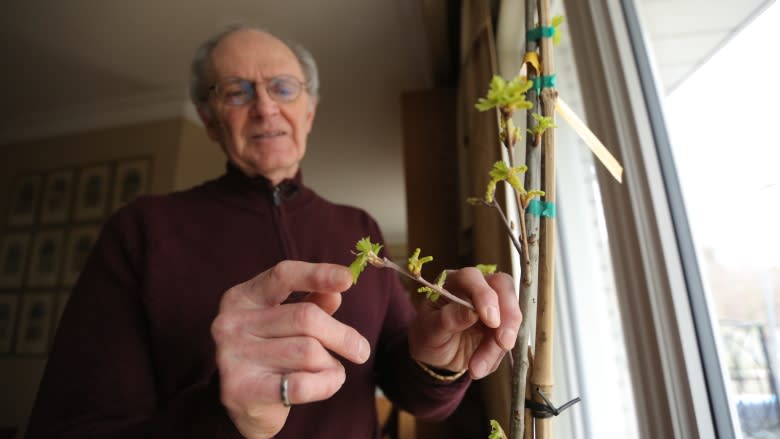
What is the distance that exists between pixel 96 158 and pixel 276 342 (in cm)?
321

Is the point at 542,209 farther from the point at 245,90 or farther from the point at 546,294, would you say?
the point at 245,90

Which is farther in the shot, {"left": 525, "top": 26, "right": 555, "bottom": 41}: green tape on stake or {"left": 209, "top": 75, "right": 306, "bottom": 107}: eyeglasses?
{"left": 209, "top": 75, "right": 306, "bottom": 107}: eyeglasses

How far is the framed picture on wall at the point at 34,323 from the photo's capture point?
2.58 m

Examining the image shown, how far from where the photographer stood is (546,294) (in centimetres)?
34

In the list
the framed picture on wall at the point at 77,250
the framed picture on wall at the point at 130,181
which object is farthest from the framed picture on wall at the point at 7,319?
the framed picture on wall at the point at 130,181

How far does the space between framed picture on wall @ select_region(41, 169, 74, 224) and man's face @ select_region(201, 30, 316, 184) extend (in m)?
2.62

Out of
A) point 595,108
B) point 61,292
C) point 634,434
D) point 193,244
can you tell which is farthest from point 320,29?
point 61,292

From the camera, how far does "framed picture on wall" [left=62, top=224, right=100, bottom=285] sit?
2660 mm

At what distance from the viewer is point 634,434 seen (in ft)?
3.20

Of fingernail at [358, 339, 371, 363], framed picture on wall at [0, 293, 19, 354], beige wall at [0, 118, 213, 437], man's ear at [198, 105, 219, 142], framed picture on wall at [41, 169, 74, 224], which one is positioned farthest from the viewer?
framed picture on wall at [41, 169, 74, 224]

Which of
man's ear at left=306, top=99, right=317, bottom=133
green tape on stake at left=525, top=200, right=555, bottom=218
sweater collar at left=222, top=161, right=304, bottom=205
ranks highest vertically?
man's ear at left=306, top=99, right=317, bottom=133

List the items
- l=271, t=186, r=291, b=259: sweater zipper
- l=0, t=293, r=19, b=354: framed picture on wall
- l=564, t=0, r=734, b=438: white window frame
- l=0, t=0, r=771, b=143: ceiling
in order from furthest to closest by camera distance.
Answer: l=0, t=293, r=19, b=354: framed picture on wall, l=0, t=0, r=771, b=143: ceiling, l=271, t=186, r=291, b=259: sweater zipper, l=564, t=0, r=734, b=438: white window frame

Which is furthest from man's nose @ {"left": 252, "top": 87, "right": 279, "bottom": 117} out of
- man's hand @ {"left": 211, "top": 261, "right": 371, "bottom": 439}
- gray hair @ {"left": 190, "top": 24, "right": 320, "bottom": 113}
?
man's hand @ {"left": 211, "top": 261, "right": 371, "bottom": 439}

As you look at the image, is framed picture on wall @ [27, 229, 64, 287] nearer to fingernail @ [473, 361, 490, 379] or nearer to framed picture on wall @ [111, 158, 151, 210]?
framed picture on wall @ [111, 158, 151, 210]
